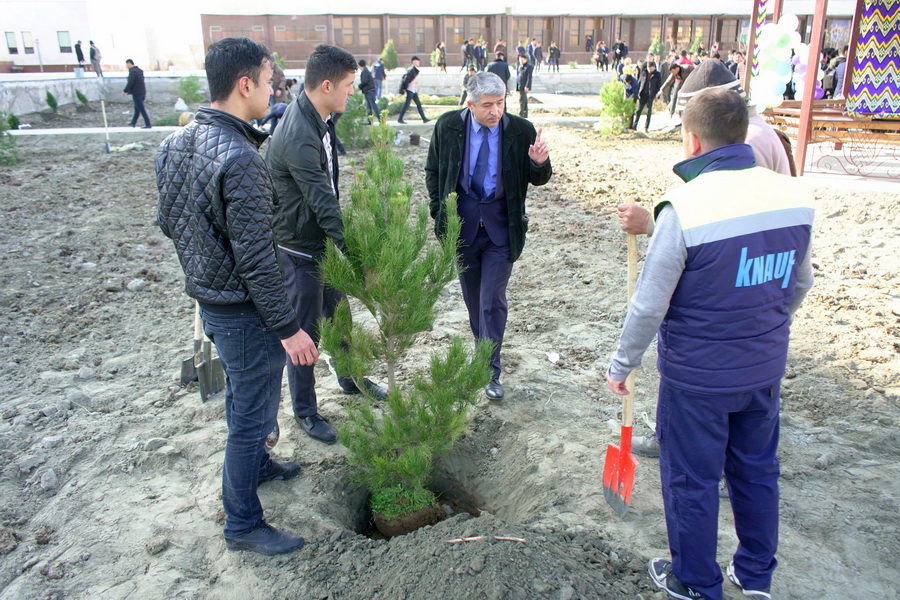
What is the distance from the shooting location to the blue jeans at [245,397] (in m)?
2.46

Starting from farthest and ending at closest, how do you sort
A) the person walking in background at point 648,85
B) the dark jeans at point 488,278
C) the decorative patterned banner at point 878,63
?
the person walking in background at point 648,85, the decorative patterned banner at point 878,63, the dark jeans at point 488,278

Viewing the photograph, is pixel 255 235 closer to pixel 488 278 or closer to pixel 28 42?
pixel 488 278

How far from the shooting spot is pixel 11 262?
20.9 feet

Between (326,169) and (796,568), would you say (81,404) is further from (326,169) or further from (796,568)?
(796,568)

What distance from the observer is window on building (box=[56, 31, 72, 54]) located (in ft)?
120

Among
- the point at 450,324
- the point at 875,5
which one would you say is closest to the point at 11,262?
the point at 450,324

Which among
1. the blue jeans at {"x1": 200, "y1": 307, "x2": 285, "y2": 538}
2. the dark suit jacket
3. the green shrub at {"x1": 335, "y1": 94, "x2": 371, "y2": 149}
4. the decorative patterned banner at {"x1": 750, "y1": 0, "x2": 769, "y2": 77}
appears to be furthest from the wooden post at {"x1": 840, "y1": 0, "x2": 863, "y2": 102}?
the blue jeans at {"x1": 200, "y1": 307, "x2": 285, "y2": 538}

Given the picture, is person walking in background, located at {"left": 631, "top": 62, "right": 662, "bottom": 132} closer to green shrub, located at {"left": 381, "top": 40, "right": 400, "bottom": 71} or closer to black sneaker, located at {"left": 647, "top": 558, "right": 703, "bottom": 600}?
black sneaker, located at {"left": 647, "top": 558, "right": 703, "bottom": 600}

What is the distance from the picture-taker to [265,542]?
8.79 feet

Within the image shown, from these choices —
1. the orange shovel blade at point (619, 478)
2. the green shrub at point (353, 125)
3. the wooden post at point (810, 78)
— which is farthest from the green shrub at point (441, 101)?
the orange shovel blade at point (619, 478)

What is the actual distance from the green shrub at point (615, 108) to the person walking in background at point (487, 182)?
11.1m

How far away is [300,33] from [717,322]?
40445 millimetres

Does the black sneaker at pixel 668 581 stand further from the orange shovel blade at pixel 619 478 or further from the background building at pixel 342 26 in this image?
the background building at pixel 342 26

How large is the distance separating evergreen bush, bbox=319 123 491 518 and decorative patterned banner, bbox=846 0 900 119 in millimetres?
10589
